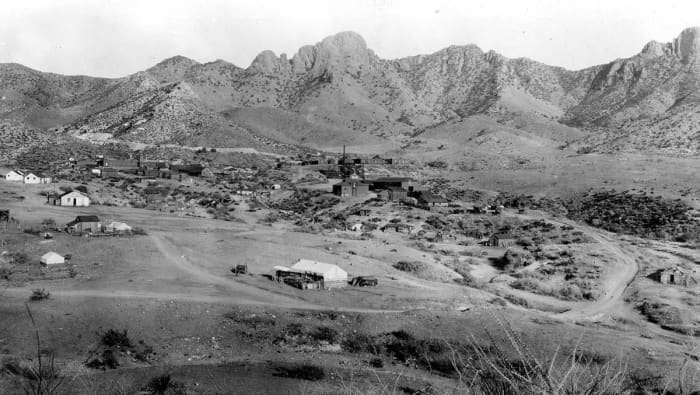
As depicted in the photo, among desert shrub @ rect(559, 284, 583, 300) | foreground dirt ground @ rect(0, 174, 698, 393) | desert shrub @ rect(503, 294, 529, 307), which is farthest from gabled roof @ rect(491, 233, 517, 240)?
desert shrub @ rect(503, 294, 529, 307)

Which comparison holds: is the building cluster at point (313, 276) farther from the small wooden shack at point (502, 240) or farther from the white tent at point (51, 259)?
the small wooden shack at point (502, 240)

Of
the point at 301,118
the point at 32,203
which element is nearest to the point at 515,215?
the point at 32,203

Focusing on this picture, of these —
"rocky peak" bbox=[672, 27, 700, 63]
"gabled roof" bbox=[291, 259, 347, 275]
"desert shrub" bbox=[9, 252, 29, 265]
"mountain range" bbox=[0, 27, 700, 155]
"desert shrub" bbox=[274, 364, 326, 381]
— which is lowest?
"desert shrub" bbox=[274, 364, 326, 381]

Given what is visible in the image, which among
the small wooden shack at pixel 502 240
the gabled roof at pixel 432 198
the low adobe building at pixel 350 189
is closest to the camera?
the small wooden shack at pixel 502 240

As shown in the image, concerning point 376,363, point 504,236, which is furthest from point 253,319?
point 504,236

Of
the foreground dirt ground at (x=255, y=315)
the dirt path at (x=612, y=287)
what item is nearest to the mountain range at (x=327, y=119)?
the dirt path at (x=612, y=287)

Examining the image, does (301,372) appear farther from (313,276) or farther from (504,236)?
(504,236)

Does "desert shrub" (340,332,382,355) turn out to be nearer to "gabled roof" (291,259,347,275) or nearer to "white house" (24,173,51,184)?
"gabled roof" (291,259,347,275)
